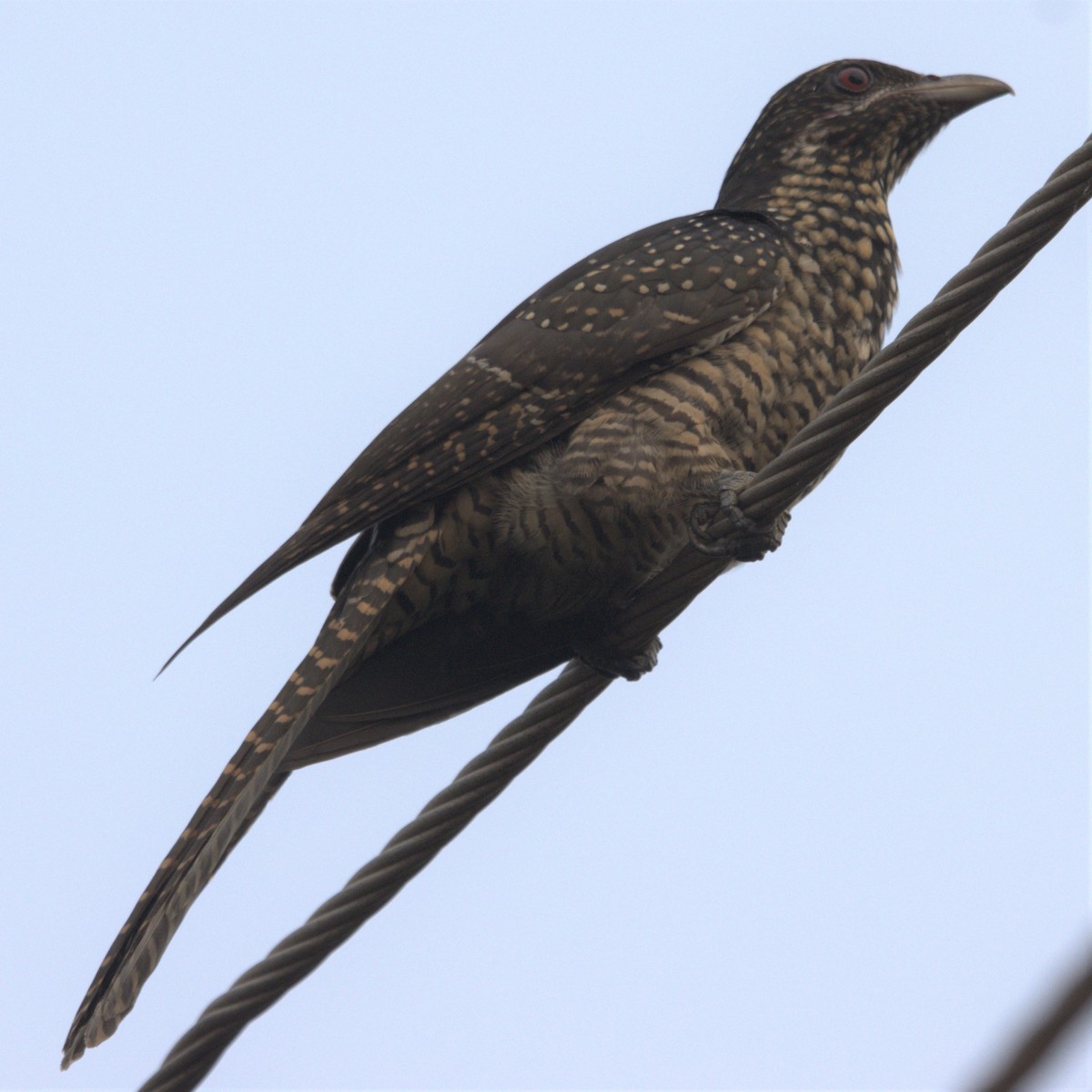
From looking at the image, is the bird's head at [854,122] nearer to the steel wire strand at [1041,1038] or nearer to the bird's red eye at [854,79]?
the bird's red eye at [854,79]

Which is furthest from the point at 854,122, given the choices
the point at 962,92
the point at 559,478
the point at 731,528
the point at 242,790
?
the point at 242,790

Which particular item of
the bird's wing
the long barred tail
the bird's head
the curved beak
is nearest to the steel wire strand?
the long barred tail

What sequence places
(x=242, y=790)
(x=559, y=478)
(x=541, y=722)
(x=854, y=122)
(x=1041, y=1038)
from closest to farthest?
(x=1041, y=1038)
(x=541, y=722)
(x=242, y=790)
(x=559, y=478)
(x=854, y=122)

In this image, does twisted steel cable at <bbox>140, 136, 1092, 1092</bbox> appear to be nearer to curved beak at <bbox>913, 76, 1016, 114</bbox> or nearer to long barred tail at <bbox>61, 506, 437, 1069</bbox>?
long barred tail at <bbox>61, 506, 437, 1069</bbox>

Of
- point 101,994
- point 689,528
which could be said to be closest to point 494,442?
point 689,528

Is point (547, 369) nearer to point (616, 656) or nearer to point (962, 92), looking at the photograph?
point (616, 656)

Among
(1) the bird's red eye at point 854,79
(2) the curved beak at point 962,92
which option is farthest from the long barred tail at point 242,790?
(2) the curved beak at point 962,92
